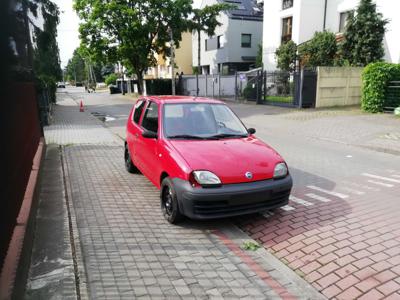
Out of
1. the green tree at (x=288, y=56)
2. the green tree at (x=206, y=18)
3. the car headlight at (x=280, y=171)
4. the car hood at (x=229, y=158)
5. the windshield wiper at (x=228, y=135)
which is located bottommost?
the car headlight at (x=280, y=171)

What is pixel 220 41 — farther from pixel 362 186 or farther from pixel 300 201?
pixel 300 201

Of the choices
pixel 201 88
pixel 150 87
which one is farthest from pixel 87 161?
pixel 150 87

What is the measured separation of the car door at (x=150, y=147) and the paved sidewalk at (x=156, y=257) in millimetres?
473

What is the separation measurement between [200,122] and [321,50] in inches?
907

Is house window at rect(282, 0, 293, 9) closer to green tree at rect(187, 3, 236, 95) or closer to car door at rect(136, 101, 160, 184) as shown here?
green tree at rect(187, 3, 236, 95)

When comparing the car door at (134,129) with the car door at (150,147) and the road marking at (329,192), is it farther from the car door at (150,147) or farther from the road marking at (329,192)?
the road marking at (329,192)

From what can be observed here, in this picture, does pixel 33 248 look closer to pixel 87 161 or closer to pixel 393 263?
pixel 393 263

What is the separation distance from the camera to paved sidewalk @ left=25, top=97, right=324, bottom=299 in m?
3.25

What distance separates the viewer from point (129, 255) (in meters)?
3.85

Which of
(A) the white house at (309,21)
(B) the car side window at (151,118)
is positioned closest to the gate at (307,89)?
(A) the white house at (309,21)

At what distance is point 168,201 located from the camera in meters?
4.81

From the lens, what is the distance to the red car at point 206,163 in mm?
4285

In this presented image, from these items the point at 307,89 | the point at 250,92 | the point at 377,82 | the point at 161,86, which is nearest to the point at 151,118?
the point at 377,82

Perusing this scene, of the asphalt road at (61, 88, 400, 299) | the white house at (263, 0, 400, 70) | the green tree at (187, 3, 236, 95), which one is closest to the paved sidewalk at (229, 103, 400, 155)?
the asphalt road at (61, 88, 400, 299)
